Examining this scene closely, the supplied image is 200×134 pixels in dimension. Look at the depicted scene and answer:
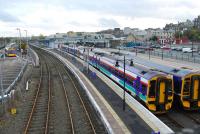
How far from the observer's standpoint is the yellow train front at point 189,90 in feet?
69.0

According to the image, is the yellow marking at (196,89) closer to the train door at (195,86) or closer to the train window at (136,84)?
the train door at (195,86)

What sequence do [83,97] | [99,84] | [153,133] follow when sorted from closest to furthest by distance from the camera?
[153,133] < [83,97] < [99,84]

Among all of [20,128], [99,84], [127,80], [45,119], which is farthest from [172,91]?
[99,84]

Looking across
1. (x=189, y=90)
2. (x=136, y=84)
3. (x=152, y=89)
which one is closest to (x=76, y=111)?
(x=136, y=84)

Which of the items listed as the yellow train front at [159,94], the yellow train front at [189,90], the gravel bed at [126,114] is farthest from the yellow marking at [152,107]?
the yellow train front at [189,90]

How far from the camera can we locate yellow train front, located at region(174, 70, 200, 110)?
21031 mm

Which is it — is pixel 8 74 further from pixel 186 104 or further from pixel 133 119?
pixel 186 104

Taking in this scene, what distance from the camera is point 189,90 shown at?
21.2 metres

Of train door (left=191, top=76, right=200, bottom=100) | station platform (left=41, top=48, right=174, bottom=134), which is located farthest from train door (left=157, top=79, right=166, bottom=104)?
train door (left=191, top=76, right=200, bottom=100)

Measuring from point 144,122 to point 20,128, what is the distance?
8061 millimetres

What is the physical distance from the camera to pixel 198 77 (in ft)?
69.5

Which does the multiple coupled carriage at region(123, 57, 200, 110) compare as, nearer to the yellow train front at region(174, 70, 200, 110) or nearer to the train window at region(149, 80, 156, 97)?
the yellow train front at region(174, 70, 200, 110)

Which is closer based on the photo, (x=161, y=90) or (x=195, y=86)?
(x=161, y=90)

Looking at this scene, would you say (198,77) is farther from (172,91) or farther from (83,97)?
(83,97)
